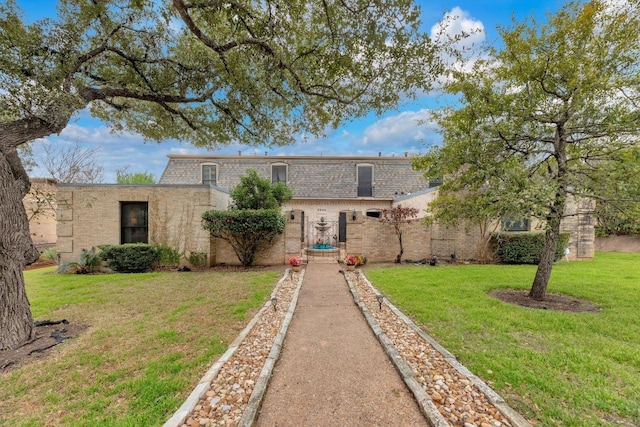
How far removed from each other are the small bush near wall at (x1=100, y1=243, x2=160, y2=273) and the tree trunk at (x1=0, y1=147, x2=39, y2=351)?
5.29 m

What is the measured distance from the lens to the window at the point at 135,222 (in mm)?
9633

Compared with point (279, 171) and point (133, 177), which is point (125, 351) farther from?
point (133, 177)

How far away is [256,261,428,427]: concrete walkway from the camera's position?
239cm

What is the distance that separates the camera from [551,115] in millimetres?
5398

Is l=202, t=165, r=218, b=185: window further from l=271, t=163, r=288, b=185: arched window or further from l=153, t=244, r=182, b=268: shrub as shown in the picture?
l=153, t=244, r=182, b=268: shrub

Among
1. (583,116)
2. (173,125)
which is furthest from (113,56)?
(583,116)

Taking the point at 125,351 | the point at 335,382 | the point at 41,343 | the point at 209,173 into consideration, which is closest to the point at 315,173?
the point at 209,173

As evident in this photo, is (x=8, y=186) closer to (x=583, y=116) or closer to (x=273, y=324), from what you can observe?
(x=273, y=324)

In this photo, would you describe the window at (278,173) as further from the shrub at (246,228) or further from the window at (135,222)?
the window at (135,222)

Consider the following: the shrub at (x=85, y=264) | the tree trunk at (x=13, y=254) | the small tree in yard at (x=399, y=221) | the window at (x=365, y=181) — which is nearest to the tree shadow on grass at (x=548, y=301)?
the small tree in yard at (x=399, y=221)

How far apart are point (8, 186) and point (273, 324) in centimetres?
446

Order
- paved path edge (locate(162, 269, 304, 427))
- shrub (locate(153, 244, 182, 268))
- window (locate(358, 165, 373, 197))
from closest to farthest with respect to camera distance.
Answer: paved path edge (locate(162, 269, 304, 427))
shrub (locate(153, 244, 182, 268))
window (locate(358, 165, 373, 197))

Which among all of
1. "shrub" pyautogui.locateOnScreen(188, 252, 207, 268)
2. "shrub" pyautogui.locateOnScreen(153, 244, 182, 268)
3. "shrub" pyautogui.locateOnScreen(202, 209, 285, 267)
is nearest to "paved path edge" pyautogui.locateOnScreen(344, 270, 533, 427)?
"shrub" pyautogui.locateOnScreen(202, 209, 285, 267)

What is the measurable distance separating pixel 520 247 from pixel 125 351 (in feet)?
42.3
